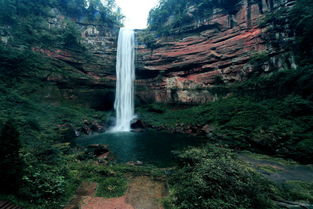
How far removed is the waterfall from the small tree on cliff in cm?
2282

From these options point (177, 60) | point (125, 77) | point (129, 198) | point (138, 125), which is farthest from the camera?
point (125, 77)

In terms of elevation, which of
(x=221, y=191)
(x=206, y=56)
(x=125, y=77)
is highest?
(x=206, y=56)

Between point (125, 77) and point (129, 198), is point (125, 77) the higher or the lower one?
the higher one

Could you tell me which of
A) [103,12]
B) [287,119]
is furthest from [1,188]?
[103,12]

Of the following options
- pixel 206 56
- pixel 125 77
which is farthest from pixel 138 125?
pixel 206 56

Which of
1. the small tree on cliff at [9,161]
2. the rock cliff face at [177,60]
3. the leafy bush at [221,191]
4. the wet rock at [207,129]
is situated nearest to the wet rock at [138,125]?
the rock cliff face at [177,60]

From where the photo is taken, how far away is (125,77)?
29.5 meters

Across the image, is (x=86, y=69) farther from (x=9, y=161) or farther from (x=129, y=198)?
(x=129, y=198)

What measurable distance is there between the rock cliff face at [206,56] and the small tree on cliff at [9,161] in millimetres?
23665

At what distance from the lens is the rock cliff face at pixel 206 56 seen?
70.1 ft

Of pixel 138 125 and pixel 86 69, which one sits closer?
pixel 138 125

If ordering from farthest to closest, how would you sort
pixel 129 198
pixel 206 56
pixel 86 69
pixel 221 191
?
pixel 86 69, pixel 206 56, pixel 129 198, pixel 221 191

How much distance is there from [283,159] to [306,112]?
5.00 metres

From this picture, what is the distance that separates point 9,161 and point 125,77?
88.8ft
